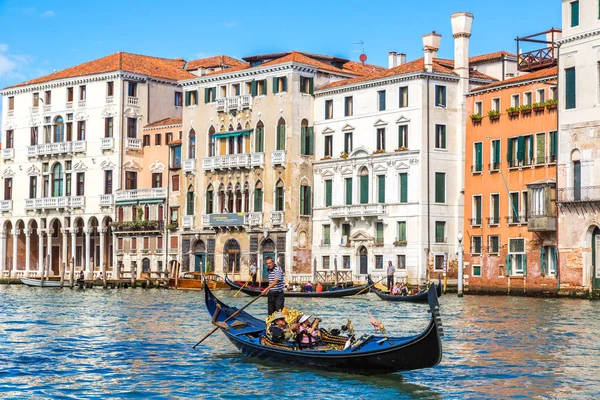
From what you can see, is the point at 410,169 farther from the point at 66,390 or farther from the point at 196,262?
the point at 66,390

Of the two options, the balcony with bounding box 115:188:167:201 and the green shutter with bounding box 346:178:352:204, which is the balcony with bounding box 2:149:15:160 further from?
the green shutter with bounding box 346:178:352:204

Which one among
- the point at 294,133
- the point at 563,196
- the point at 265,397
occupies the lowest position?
the point at 265,397

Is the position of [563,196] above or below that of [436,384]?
above

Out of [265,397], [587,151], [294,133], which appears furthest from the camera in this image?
[294,133]

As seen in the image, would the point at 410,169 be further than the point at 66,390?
Yes

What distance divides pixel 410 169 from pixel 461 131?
2210mm

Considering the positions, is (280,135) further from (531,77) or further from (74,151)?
(74,151)

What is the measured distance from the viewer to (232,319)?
762 inches

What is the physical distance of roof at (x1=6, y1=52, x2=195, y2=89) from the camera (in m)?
53.8

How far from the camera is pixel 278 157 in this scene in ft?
155

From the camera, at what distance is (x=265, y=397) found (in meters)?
15.1

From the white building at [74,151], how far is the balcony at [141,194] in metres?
0.07

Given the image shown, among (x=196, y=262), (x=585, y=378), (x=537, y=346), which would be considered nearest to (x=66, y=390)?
(x=585, y=378)

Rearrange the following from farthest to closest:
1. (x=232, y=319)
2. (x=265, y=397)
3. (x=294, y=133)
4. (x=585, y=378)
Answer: (x=294, y=133), (x=232, y=319), (x=585, y=378), (x=265, y=397)
